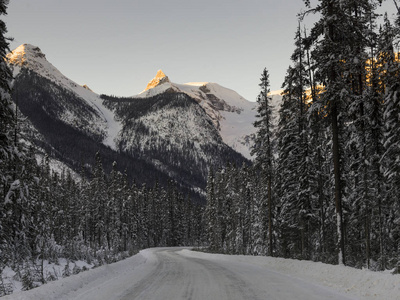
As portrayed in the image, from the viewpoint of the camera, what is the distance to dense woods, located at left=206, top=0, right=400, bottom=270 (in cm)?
1836

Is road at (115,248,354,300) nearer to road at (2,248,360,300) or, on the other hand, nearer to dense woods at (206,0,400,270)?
road at (2,248,360,300)

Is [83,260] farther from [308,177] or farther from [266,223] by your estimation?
[266,223]

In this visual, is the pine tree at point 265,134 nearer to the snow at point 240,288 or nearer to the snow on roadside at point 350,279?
the snow on roadside at point 350,279

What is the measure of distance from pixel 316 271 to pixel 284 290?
12.9ft

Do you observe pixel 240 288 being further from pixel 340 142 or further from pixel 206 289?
pixel 340 142

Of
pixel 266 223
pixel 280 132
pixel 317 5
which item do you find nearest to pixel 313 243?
pixel 266 223

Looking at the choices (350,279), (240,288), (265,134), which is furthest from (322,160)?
(240,288)

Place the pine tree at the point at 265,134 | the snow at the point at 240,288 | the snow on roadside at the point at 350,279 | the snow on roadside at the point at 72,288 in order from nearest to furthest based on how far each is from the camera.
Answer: the snow on roadside at the point at 72,288, the snow on roadside at the point at 350,279, the snow at the point at 240,288, the pine tree at the point at 265,134

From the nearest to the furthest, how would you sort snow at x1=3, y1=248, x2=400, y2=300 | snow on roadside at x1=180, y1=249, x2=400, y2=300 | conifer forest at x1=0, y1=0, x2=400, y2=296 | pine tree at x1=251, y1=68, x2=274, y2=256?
snow on roadside at x1=180, y1=249, x2=400, y2=300
snow at x1=3, y1=248, x2=400, y2=300
conifer forest at x1=0, y1=0, x2=400, y2=296
pine tree at x1=251, y1=68, x2=274, y2=256

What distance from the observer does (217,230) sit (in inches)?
2525

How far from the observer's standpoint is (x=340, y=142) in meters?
27.1

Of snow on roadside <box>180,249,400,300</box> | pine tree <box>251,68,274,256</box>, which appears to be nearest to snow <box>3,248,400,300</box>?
snow on roadside <box>180,249,400,300</box>

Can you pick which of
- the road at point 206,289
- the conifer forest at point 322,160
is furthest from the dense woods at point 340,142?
the road at point 206,289

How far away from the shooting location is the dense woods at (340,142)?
18.4 meters
